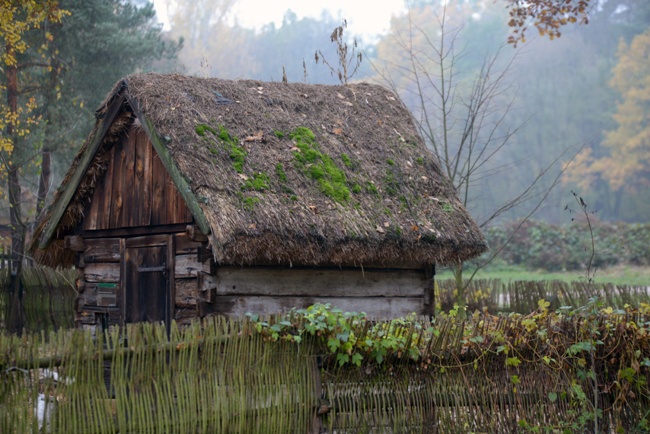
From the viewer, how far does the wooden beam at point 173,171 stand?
838 cm

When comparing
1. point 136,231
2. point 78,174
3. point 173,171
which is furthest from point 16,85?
point 173,171

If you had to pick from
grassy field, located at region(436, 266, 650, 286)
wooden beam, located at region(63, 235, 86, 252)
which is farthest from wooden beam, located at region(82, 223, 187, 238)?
grassy field, located at region(436, 266, 650, 286)

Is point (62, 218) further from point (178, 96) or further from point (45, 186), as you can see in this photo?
point (45, 186)

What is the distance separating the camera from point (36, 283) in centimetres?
1498

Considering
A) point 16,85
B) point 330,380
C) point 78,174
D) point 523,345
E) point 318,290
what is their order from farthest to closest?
point 16,85 < point 78,174 < point 318,290 < point 523,345 < point 330,380

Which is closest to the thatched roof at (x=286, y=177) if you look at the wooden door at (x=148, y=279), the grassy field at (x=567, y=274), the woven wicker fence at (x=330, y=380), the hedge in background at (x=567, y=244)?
the wooden door at (x=148, y=279)

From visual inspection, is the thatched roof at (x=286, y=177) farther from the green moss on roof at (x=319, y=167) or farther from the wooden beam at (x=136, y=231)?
the wooden beam at (x=136, y=231)

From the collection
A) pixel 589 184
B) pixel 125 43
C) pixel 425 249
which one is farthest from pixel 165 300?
pixel 589 184

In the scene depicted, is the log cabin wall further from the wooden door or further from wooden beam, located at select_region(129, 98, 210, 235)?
wooden beam, located at select_region(129, 98, 210, 235)

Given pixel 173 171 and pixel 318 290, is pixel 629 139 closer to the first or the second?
pixel 318 290

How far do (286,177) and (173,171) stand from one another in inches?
59.9

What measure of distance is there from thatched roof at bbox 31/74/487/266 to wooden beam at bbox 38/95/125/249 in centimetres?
2

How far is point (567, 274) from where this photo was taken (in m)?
31.7

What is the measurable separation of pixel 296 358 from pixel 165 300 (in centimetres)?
383
